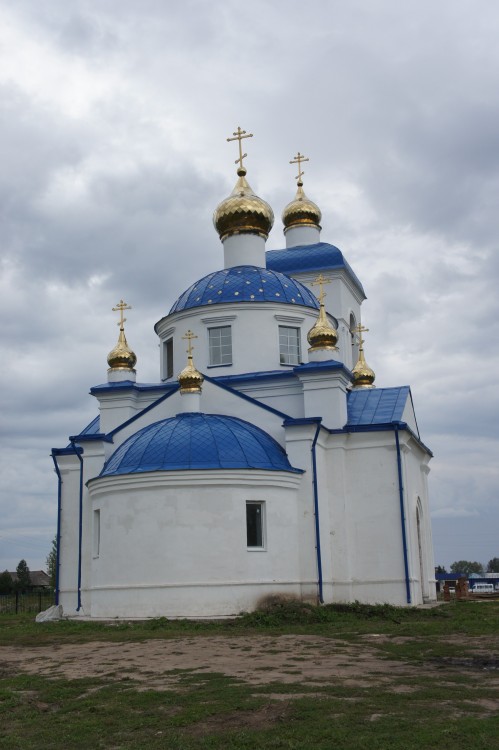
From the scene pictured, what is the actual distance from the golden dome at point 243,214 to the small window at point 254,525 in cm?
903

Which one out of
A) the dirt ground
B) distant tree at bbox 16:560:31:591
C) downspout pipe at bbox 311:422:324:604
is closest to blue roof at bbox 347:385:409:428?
downspout pipe at bbox 311:422:324:604

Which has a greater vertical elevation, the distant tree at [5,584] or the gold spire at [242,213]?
the gold spire at [242,213]

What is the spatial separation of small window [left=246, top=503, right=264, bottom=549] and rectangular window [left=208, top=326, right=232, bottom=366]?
487 centimetres

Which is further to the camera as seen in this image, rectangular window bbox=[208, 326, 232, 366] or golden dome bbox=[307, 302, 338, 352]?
rectangular window bbox=[208, 326, 232, 366]

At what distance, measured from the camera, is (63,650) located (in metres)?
11.4

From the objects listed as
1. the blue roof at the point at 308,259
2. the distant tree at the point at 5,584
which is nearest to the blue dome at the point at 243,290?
the blue roof at the point at 308,259

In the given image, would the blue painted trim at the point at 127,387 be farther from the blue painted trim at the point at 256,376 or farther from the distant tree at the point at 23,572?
the distant tree at the point at 23,572

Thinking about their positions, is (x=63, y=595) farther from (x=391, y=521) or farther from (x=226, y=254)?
(x=226, y=254)

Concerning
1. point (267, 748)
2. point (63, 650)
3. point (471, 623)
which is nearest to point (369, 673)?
point (267, 748)

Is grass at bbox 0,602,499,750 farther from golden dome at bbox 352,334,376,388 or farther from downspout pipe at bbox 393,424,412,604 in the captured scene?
golden dome at bbox 352,334,376,388

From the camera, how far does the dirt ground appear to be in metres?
8.07

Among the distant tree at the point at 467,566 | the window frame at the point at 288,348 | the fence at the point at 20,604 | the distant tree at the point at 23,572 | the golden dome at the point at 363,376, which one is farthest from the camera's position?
the distant tree at the point at 467,566

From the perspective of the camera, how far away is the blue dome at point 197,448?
15430 millimetres

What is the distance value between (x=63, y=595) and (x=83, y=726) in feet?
41.5
